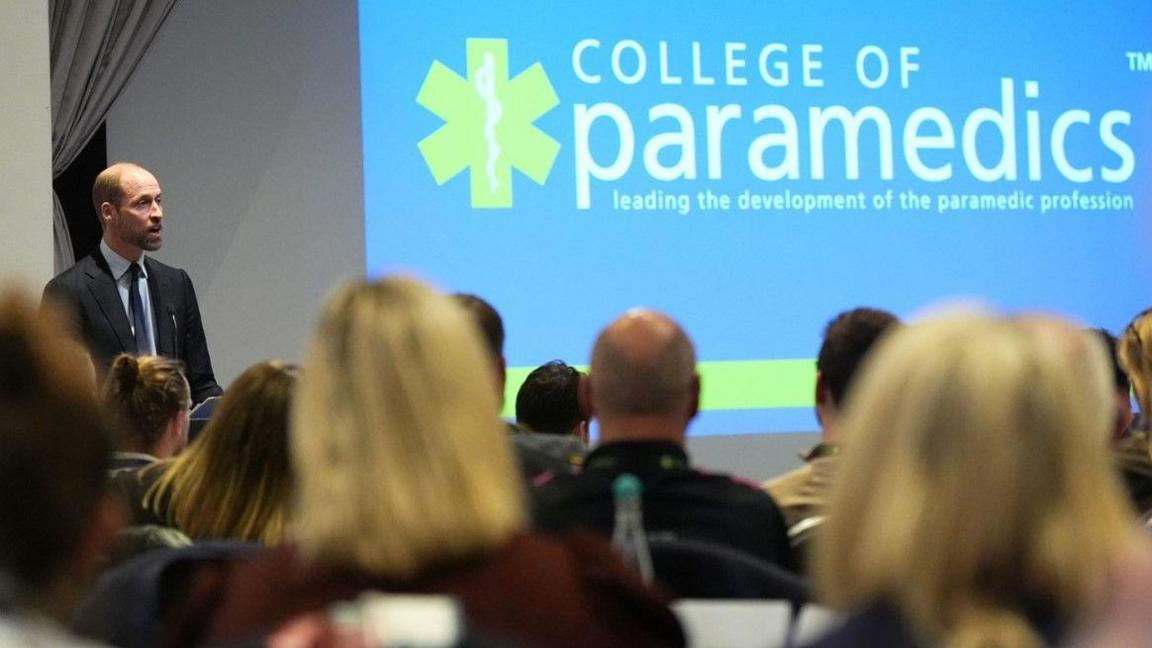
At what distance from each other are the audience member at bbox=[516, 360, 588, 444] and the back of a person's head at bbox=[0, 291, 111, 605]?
106 inches

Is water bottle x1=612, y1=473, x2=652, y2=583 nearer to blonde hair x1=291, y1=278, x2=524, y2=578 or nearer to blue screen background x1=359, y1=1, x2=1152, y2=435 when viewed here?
blonde hair x1=291, y1=278, x2=524, y2=578

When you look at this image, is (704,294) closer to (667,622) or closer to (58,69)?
(58,69)

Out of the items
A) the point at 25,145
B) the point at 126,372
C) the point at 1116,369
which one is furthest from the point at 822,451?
the point at 25,145

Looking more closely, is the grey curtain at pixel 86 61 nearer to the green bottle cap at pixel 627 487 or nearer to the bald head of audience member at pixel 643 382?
the bald head of audience member at pixel 643 382

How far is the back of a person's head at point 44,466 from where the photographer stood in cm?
128

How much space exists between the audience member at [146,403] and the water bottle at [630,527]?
121cm

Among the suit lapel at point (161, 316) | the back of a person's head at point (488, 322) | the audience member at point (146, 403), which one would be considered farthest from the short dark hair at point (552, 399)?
the suit lapel at point (161, 316)

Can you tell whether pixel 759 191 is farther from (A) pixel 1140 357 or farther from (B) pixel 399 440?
(B) pixel 399 440

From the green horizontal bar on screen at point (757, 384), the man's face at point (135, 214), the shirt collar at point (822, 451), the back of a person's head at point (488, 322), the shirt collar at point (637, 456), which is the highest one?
the man's face at point (135, 214)

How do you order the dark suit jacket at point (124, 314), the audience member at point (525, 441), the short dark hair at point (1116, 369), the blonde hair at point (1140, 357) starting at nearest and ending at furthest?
the audience member at point (525, 441), the blonde hair at point (1140, 357), the short dark hair at point (1116, 369), the dark suit jacket at point (124, 314)

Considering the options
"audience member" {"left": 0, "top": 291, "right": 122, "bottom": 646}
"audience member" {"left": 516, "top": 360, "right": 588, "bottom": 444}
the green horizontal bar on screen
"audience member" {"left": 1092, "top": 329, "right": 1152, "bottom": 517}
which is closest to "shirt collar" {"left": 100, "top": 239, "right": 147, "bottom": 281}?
"audience member" {"left": 516, "top": 360, "right": 588, "bottom": 444}

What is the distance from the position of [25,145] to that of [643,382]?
3323 millimetres

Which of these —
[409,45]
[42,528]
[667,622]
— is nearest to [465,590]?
[667,622]

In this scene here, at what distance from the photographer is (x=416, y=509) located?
148 centimetres
